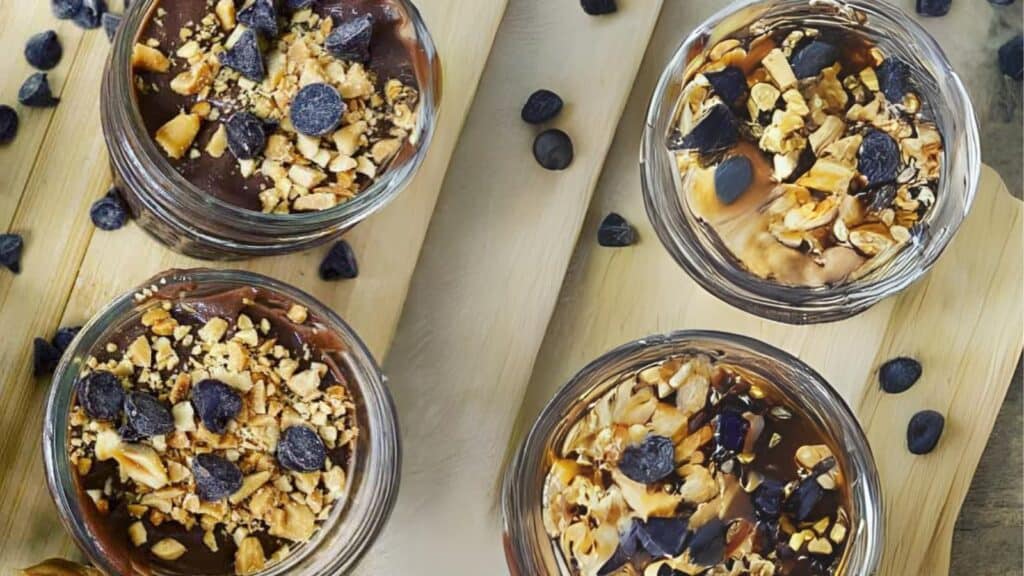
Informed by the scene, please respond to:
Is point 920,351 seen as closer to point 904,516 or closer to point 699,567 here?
point 904,516

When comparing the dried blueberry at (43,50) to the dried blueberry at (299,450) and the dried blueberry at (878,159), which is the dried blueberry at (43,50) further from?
the dried blueberry at (878,159)

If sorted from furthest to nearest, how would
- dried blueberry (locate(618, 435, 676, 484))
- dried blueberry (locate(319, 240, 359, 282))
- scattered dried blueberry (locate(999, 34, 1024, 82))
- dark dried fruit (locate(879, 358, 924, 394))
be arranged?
scattered dried blueberry (locate(999, 34, 1024, 82)) → dark dried fruit (locate(879, 358, 924, 394)) → dried blueberry (locate(319, 240, 359, 282)) → dried blueberry (locate(618, 435, 676, 484))

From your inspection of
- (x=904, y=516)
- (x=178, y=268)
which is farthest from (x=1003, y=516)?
(x=178, y=268)

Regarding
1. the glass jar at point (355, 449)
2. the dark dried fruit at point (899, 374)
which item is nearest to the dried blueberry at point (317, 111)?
the glass jar at point (355, 449)

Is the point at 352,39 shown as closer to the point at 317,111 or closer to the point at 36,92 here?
the point at 317,111

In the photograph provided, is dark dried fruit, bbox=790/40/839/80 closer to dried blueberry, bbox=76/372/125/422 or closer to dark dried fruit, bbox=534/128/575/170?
dark dried fruit, bbox=534/128/575/170

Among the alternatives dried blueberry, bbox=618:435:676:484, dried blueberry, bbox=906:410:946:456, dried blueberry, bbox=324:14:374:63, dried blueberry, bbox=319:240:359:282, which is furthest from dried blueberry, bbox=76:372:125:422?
dried blueberry, bbox=906:410:946:456
